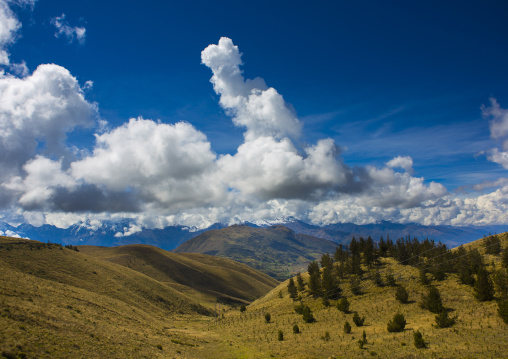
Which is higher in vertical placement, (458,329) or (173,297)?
(458,329)

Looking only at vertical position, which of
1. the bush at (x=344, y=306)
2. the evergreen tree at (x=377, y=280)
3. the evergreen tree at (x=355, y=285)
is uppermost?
the evergreen tree at (x=377, y=280)

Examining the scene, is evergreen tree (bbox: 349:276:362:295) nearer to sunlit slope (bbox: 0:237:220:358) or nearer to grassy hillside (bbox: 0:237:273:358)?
grassy hillside (bbox: 0:237:273:358)

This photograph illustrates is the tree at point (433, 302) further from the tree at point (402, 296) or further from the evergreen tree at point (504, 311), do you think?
the evergreen tree at point (504, 311)

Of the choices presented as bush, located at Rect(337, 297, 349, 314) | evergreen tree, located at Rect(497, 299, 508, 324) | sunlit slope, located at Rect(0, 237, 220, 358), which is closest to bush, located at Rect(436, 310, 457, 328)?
evergreen tree, located at Rect(497, 299, 508, 324)

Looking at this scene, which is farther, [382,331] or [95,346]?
[382,331]

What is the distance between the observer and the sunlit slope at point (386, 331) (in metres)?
32.3

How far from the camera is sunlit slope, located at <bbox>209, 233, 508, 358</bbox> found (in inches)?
1273

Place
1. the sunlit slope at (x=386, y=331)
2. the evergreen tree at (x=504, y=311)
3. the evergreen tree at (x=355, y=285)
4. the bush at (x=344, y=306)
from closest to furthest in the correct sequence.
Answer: the sunlit slope at (x=386, y=331), the evergreen tree at (x=504, y=311), the bush at (x=344, y=306), the evergreen tree at (x=355, y=285)

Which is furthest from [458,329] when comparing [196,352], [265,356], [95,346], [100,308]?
[100,308]

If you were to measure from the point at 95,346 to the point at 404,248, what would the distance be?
103 m

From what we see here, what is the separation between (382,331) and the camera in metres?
43.9

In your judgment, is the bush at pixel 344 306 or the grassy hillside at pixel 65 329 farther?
the bush at pixel 344 306

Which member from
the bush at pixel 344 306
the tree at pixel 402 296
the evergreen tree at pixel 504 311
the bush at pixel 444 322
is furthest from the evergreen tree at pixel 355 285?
the evergreen tree at pixel 504 311

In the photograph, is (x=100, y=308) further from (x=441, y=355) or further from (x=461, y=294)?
(x=461, y=294)
